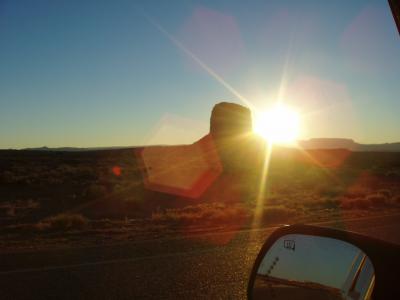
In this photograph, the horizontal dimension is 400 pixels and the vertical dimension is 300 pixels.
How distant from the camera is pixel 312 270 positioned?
7.20 feet

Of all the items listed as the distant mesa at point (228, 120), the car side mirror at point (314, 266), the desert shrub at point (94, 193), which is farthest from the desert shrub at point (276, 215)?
the distant mesa at point (228, 120)

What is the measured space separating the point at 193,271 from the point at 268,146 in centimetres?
6581

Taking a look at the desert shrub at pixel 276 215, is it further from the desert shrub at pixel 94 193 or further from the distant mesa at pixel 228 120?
the distant mesa at pixel 228 120

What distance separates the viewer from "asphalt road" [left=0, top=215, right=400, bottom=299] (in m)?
5.80

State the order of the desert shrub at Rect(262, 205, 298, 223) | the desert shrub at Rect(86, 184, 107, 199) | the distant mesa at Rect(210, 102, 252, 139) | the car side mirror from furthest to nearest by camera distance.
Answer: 1. the distant mesa at Rect(210, 102, 252, 139)
2. the desert shrub at Rect(86, 184, 107, 199)
3. the desert shrub at Rect(262, 205, 298, 223)
4. the car side mirror

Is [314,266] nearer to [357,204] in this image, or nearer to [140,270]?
[140,270]

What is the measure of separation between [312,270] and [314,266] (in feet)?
0.06

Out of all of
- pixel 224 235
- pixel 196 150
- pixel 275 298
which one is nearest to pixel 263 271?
pixel 275 298

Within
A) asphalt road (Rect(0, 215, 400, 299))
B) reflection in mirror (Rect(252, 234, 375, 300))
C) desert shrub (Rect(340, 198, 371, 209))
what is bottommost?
asphalt road (Rect(0, 215, 400, 299))

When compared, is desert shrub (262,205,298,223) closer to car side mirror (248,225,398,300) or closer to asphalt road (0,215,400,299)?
asphalt road (0,215,400,299)

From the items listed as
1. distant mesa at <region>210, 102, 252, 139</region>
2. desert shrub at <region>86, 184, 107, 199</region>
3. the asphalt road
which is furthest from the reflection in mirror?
distant mesa at <region>210, 102, 252, 139</region>

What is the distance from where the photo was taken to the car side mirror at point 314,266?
185 cm

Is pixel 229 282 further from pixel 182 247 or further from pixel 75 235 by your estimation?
pixel 75 235

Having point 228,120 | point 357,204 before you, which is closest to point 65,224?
point 357,204
